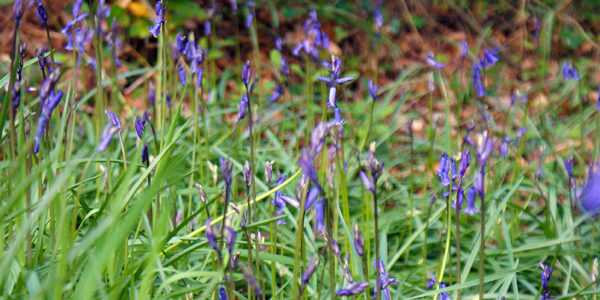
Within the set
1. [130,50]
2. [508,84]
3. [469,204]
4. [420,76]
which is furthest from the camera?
[420,76]

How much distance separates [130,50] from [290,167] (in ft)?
8.06

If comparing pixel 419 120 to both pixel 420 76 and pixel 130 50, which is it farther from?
pixel 130 50

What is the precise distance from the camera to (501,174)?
9.61 ft

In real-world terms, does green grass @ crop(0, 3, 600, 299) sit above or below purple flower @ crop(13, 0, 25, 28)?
below

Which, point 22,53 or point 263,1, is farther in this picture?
point 263,1

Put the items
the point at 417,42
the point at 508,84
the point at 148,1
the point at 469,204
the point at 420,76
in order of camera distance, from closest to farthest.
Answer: the point at 469,204 → the point at 148,1 → the point at 508,84 → the point at 420,76 → the point at 417,42

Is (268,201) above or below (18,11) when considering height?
below

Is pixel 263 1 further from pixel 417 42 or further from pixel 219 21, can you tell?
pixel 417 42

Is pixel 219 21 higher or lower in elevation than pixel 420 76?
higher

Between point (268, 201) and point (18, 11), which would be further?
point (268, 201)

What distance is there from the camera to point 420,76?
547 centimetres

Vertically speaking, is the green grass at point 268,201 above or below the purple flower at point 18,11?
below

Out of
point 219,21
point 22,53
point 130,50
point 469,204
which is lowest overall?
point 469,204

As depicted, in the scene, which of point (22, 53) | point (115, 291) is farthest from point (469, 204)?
point (22, 53)
